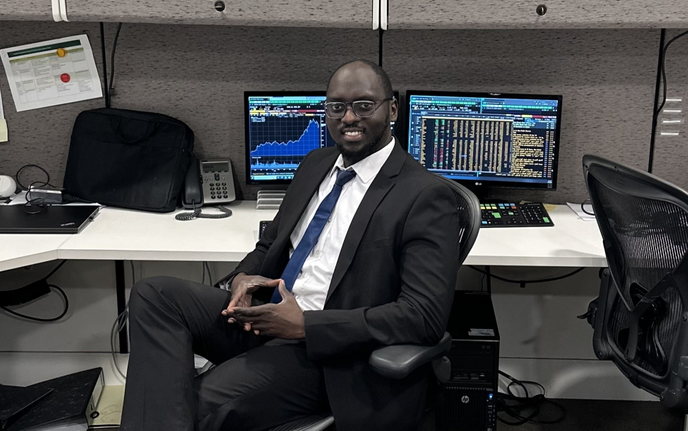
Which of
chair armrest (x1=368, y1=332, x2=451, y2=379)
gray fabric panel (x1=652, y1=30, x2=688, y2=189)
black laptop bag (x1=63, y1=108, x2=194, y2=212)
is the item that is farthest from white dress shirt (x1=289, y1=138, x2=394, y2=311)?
gray fabric panel (x1=652, y1=30, x2=688, y2=189)

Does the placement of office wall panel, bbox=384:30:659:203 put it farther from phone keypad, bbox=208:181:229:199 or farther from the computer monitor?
phone keypad, bbox=208:181:229:199

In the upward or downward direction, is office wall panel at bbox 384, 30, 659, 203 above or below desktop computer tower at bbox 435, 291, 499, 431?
Answer: above

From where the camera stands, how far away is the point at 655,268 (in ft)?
5.23

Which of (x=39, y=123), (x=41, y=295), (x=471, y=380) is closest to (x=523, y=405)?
(x=471, y=380)

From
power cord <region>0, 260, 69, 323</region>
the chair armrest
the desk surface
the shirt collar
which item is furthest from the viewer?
power cord <region>0, 260, 69, 323</region>

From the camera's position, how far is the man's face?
154 centimetres

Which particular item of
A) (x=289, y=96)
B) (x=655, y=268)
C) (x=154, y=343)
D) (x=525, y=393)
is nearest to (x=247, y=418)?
(x=154, y=343)

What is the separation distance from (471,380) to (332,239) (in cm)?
62

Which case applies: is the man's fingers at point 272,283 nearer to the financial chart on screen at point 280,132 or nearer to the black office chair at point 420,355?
the black office chair at point 420,355

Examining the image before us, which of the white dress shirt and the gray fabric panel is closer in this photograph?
the white dress shirt

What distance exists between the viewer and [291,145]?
2.17m

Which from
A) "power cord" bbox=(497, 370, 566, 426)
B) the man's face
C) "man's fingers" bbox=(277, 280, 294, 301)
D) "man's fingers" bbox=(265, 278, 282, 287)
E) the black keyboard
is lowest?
"power cord" bbox=(497, 370, 566, 426)

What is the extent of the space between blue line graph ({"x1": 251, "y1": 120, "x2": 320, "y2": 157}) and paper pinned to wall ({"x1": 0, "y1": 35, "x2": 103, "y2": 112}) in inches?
→ 18.6

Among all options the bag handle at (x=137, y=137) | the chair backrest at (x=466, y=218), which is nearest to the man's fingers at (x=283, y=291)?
the chair backrest at (x=466, y=218)
